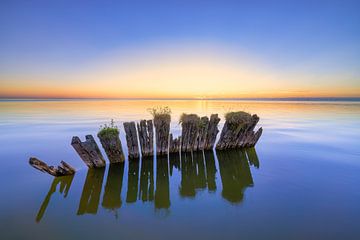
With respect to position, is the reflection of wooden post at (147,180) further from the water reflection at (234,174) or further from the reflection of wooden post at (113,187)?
the water reflection at (234,174)

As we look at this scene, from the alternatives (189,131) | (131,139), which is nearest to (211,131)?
(189,131)

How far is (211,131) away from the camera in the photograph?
9602 mm

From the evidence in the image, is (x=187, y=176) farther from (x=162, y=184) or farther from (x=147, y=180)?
(x=147, y=180)

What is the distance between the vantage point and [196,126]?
9086 millimetres

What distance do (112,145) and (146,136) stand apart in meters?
1.28

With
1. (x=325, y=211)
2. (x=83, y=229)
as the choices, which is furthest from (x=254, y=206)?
(x=83, y=229)

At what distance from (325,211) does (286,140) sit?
26.8ft

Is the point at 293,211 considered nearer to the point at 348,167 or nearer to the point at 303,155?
the point at 348,167

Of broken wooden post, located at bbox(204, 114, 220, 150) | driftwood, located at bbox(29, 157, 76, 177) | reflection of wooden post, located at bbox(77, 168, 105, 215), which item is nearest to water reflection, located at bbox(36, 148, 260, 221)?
reflection of wooden post, located at bbox(77, 168, 105, 215)

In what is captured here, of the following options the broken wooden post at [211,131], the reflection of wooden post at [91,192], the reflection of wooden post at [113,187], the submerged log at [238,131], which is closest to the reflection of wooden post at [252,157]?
→ the submerged log at [238,131]

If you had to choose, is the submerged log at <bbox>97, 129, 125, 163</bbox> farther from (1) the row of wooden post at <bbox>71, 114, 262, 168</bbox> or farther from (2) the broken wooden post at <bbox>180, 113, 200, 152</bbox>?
A: (2) the broken wooden post at <bbox>180, 113, 200, 152</bbox>

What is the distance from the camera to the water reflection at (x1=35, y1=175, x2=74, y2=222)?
4973 millimetres

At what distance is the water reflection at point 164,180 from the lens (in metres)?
5.62

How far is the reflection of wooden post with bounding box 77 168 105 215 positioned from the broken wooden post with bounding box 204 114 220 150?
15.0ft
